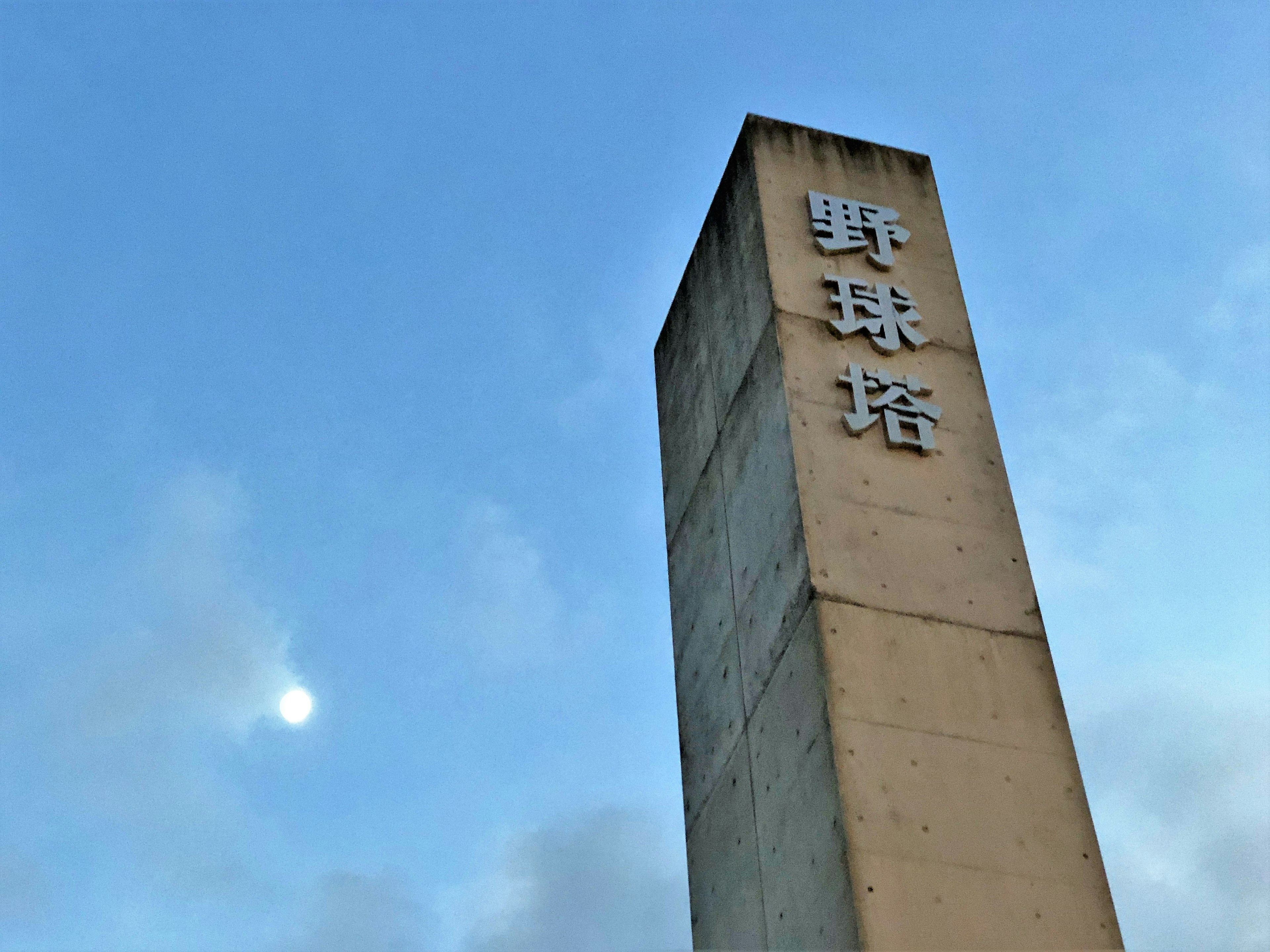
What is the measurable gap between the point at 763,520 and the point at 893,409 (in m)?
1.56

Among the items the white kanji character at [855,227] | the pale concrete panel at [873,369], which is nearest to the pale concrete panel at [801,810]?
the pale concrete panel at [873,369]

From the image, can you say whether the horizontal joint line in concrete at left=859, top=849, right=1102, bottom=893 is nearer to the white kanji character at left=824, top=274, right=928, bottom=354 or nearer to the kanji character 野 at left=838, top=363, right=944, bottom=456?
the kanji character 野 at left=838, top=363, right=944, bottom=456

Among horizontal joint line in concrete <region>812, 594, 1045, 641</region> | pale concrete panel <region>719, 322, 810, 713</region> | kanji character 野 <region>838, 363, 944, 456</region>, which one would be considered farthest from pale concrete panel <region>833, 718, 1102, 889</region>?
kanji character 野 <region>838, 363, 944, 456</region>

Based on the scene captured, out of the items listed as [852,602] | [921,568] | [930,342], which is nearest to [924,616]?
[921,568]

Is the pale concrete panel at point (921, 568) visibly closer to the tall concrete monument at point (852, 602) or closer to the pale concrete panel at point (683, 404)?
the tall concrete monument at point (852, 602)

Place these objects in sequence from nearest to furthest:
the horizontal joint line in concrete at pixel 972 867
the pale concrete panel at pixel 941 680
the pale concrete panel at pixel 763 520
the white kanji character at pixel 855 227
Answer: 1. the horizontal joint line in concrete at pixel 972 867
2. the pale concrete panel at pixel 941 680
3. the pale concrete panel at pixel 763 520
4. the white kanji character at pixel 855 227

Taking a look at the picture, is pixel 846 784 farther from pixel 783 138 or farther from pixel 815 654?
pixel 783 138

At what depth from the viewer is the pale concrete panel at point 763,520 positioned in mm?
12820

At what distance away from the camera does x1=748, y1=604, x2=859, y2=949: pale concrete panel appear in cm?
1108

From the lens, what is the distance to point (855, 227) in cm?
1559

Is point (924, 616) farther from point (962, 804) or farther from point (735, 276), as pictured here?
point (735, 276)

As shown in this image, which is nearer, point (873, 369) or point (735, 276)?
point (873, 369)

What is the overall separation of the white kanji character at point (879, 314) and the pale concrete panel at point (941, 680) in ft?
10.3

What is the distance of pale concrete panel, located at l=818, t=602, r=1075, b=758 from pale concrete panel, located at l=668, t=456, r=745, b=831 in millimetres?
1648
